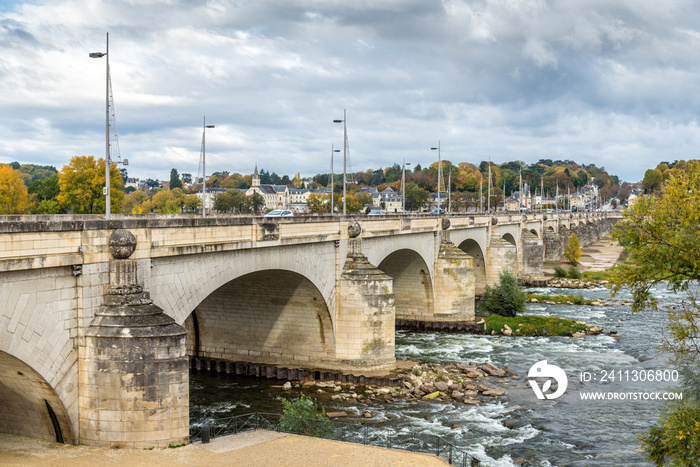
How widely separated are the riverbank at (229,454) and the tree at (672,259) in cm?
608

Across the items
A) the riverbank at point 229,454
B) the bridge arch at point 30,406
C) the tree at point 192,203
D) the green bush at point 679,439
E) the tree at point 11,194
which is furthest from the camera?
the tree at point 192,203

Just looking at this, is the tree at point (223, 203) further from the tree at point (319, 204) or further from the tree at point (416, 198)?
the tree at point (416, 198)

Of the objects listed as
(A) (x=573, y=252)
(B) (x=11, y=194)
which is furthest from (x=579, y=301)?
(B) (x=11, y=194)

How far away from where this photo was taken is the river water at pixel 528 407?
2392 cm

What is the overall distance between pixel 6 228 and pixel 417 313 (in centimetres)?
3775

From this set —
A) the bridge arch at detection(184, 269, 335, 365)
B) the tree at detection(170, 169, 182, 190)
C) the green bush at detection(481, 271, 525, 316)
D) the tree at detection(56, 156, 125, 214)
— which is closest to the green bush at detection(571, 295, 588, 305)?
the green bush at detection(481, 271, 525, 316)

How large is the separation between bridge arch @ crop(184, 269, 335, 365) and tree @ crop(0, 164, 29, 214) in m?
33.0

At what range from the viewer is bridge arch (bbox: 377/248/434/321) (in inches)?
1954

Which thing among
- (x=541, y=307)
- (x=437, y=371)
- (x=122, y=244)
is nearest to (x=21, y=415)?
(x=122, y=244)

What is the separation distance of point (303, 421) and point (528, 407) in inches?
447

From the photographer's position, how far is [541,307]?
191 ft

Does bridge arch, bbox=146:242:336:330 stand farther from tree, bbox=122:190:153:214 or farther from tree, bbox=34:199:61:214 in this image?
tree, bbox=122:190:153:214

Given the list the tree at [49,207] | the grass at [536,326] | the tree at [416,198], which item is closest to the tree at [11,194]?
the tree at [49,207]

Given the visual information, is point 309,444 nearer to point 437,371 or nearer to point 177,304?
point 177,304
